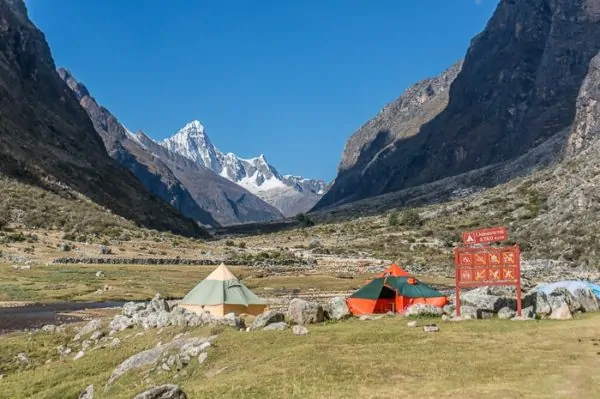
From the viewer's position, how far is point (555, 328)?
989 inches

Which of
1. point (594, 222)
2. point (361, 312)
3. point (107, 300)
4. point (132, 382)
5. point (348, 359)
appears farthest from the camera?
point (594, 222)

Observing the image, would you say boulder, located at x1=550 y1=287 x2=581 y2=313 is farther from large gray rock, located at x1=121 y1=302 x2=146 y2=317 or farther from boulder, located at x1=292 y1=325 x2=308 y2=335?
large gray rock, located at x1=121 y1=302 x2=146 y2=317

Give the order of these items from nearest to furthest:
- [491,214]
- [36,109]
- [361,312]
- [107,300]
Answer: [361,312] → [107,300] → [491,214] → [36,109]

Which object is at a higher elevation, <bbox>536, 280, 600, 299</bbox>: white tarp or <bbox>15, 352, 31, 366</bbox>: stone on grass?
<bbox>536, 280, 600, 299</bbox>: white tarp

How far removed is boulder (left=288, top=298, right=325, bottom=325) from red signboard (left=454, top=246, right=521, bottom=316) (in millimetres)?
6482

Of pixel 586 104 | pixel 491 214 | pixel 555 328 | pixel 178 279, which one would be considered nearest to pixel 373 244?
pixel 491 214

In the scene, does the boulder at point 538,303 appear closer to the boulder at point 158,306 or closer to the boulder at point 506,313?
the boulder at point 506,313

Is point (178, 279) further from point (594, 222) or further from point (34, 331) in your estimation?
point (594, 222)

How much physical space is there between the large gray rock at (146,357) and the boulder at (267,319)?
3012 mm

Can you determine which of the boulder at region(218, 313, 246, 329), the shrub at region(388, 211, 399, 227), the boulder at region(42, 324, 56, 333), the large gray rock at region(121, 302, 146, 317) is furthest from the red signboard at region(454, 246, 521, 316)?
the shrub at region(388, 211, 399, 227)

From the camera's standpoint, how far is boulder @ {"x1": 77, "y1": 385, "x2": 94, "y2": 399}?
75.1 ft

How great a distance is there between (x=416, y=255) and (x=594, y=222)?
111ft

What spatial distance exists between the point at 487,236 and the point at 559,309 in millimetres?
4717

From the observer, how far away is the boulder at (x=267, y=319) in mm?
28184
